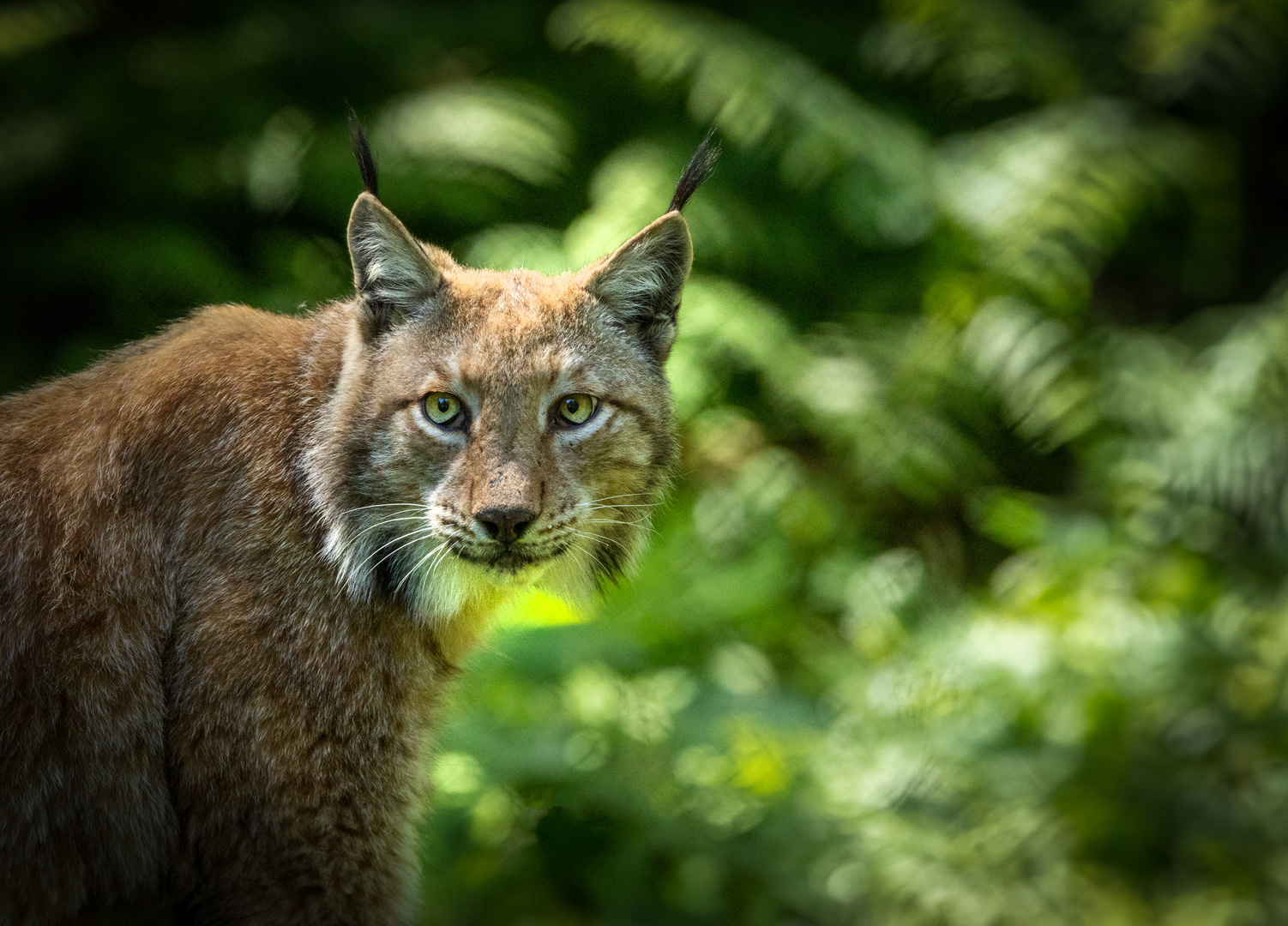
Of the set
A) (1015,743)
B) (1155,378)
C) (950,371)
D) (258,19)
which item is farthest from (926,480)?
(258,19)

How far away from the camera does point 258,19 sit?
22.7 ft

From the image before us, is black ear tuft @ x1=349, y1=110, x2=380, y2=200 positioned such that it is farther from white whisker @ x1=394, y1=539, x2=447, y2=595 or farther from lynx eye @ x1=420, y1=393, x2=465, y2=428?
white whisker @ x1=394, y1=539, x2=447, y2=595

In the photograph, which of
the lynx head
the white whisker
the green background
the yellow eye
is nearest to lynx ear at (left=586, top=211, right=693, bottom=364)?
the lynx head

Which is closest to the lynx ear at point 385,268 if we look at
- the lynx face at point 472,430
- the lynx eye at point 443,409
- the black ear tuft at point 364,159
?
the lynx face at point 472,430

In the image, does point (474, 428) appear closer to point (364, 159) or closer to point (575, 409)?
point (575, 409)

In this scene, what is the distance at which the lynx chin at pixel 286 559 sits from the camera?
117 inches

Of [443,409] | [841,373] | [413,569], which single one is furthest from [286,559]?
[841,373]

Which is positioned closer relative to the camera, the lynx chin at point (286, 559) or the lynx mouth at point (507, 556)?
the lynx chin at point (286, 559)

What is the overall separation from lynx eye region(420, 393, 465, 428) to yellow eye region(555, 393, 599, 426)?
0.30 metres

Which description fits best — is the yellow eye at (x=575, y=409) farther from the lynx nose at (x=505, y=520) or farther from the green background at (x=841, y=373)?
the green background at (x=841, y=373)

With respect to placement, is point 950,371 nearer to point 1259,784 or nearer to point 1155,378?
point 1155,378

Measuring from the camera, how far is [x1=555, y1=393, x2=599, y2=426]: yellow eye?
338 cm

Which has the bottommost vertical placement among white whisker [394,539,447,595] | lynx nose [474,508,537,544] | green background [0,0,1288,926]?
green background [0,0,1288,926]

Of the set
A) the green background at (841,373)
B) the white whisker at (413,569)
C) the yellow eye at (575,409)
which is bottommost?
the green background at (841,373)
